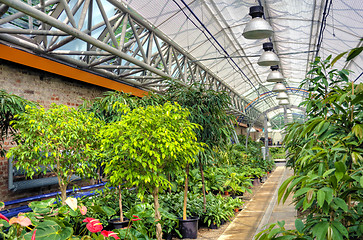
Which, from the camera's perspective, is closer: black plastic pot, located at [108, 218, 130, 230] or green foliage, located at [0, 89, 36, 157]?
green foliage, located at [0, 89, 36, 157]

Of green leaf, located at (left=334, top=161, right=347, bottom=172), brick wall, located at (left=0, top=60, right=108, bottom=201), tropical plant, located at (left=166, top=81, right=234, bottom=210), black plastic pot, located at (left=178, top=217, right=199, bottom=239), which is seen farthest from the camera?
brick wall, located at (left=0, top=60, right=108, bottom=201)

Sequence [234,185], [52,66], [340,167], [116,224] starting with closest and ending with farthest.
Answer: [340,167] < [116,224] < [52,66] < [234,185]

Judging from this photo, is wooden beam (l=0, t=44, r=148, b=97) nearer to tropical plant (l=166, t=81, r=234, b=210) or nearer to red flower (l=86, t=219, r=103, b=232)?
tropical plant (l=166, t=81, r=234, b=210)

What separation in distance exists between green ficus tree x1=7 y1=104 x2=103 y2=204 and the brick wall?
1.12m

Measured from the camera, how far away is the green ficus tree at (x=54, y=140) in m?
4.16

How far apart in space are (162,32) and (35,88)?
3.23m

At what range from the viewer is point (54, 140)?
4.49 m

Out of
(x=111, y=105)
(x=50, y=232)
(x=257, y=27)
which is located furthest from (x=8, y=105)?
(x=257, y=27)

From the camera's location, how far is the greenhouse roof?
551 centimetres

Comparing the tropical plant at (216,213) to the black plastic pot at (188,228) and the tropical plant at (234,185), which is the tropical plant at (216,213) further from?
the tropical plant at (234,185)

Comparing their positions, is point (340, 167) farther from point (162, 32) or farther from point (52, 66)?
point (162, 32)

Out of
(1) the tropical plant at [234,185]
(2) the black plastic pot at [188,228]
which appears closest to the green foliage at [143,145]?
(2) the black plastic pot at [188,228]

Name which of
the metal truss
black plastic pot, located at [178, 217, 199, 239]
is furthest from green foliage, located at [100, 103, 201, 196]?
the metal truss

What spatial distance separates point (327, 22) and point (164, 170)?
279 inches
